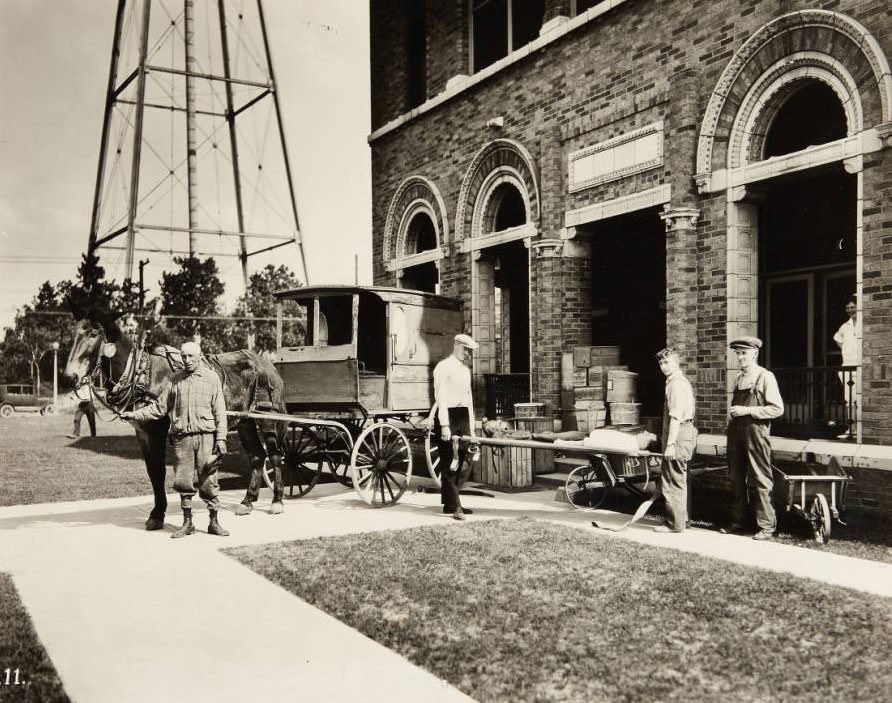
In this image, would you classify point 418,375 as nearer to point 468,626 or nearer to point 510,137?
point 510,137

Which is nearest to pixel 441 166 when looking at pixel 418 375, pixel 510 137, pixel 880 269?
pixel 510 137

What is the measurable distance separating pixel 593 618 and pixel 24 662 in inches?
134

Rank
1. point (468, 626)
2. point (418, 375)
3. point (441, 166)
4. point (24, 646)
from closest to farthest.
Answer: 1. point (24, 646)
2. point (468, 626)
3. point (418, 375)
4. point (441, 166)

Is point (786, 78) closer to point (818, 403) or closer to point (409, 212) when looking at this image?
point (818, 403)

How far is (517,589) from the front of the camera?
6.05 metres

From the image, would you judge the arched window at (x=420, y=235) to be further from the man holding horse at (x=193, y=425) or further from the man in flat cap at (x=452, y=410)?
the man holding horse at (x=193, y=425)

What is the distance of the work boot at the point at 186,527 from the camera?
8.16 meters

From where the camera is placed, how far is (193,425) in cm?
809

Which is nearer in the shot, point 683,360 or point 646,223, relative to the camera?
point 683,360

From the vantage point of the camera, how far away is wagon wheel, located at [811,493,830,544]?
758cm

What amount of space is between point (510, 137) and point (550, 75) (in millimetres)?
1299

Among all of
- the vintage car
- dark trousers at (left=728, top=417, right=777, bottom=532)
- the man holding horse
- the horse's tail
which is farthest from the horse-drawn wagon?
the vintage car

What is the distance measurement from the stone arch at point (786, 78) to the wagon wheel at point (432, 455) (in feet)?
16.3

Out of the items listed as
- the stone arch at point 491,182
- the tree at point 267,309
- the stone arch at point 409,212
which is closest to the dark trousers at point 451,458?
the stone arch at point 491,182
